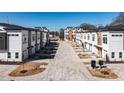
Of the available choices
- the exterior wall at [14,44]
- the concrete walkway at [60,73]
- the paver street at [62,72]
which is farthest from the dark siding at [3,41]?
the concrete walkway at [60,73]

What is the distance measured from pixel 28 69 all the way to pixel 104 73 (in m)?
6.86

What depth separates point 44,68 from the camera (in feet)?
74.2

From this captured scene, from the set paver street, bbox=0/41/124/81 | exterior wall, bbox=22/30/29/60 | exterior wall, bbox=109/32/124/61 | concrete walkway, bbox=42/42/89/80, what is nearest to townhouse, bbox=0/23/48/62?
exterior wall, bbox=22/30/29/60

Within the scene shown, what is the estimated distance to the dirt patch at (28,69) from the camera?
20.3 m

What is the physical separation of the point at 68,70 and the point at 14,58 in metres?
5.99

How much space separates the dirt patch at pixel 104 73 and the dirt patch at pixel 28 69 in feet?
15.4

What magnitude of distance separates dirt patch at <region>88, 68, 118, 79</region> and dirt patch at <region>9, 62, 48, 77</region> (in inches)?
185

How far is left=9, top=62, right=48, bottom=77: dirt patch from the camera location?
20.3 m

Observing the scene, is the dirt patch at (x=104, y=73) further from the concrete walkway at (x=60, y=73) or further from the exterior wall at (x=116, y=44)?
the exterior wall at (x=116, y=44)
